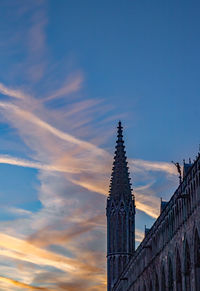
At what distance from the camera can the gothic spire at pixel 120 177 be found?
12431 centimetres

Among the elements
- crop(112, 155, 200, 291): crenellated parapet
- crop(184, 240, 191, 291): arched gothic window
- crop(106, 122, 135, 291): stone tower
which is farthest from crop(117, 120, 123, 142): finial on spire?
crop(184, 240, 191, 291): arched gothic window

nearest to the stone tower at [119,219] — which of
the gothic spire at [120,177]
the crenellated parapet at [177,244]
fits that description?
the gothic spire at [120,177]

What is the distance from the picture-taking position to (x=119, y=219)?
122 meters

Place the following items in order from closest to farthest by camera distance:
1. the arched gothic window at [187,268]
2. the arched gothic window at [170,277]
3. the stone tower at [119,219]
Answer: the arched gothic window at [187,268] → the arched gothic window at [170,277] → the stone tower at [119,219]

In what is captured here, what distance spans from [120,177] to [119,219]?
8.96 meters

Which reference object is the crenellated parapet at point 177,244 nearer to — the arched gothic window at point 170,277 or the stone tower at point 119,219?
the arched gothic window at point 170,277

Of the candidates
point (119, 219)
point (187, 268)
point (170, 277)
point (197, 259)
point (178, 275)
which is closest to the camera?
point (197, 259)

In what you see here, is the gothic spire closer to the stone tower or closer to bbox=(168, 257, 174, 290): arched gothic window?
the stone tower

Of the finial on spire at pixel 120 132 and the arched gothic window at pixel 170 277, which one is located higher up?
the finial on spire at pixel 120 132

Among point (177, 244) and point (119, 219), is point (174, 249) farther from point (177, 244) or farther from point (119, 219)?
point (119, 219)

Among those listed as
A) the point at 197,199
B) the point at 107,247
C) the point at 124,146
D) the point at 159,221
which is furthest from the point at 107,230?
the point at 197,199

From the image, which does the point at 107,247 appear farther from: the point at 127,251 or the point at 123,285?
the point at 123,285

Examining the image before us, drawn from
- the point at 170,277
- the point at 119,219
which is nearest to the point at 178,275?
the point at 170,277

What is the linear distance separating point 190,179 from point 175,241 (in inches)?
304
